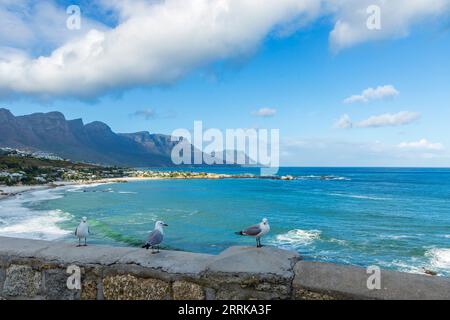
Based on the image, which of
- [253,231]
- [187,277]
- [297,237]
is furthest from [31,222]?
[187,277]

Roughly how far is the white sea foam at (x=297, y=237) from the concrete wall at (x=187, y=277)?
1866 cm

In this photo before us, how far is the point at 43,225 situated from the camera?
26688 millimetres

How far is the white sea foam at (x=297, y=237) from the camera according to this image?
21.9 m

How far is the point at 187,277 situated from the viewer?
3.20 metres

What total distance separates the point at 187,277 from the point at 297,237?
21.8 metres

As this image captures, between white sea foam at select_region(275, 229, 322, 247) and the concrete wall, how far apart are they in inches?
735

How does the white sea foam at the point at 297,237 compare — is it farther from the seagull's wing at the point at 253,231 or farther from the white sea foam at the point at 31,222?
the seagull's wing at the point at 253,231

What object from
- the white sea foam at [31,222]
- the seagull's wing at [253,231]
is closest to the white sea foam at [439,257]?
the seagull's wing at [253,231]

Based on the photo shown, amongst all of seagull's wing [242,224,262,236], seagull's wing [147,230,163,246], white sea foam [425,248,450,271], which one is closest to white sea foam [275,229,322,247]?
white sea foam [425,248,450,271]

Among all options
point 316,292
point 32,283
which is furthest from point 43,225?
point 316,292

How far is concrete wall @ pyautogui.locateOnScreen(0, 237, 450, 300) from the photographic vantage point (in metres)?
2.88

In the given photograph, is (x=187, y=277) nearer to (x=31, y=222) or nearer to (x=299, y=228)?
(x=299, y=228)
